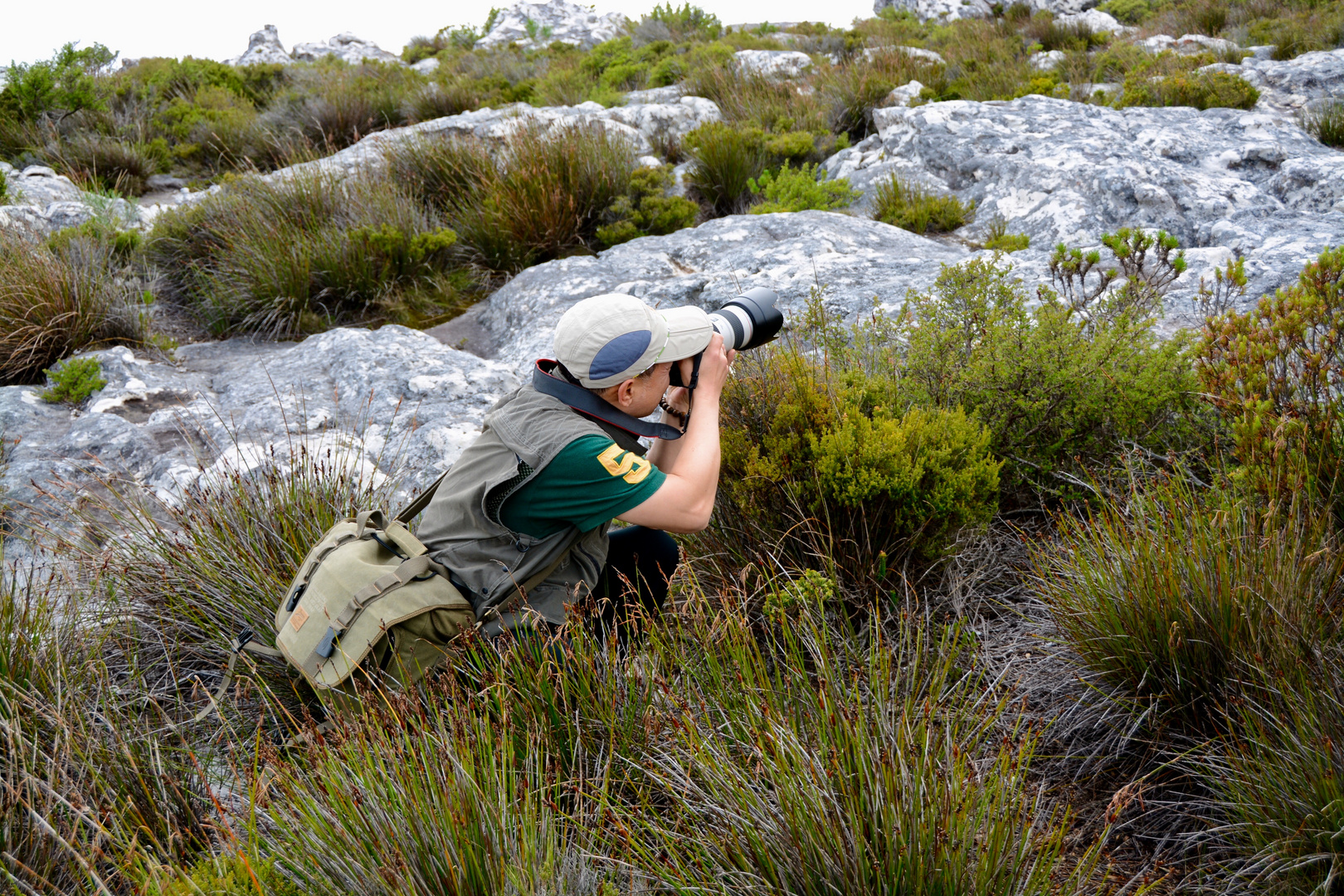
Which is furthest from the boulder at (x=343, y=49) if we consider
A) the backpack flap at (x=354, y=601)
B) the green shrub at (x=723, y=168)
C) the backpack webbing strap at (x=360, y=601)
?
the backpack webbing strap at (x=360, y=601)

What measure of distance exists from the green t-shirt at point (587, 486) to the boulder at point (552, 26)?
19366mm

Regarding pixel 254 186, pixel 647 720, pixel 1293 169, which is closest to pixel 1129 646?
pixel 647 720

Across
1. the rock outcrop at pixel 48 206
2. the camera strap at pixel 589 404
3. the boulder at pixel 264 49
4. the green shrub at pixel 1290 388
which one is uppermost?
the boulder at pixel 264 49

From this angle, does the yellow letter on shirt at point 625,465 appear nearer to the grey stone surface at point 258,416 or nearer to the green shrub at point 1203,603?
the green shrub at point 1203,603

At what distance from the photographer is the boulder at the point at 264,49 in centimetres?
2230

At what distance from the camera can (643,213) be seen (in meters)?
6.09

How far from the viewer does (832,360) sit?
11.2ft

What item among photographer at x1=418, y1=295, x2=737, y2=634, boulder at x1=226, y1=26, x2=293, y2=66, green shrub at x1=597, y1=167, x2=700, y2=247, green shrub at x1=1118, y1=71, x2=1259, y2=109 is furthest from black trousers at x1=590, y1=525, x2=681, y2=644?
boulder at x1=226, y1=26, x2=293, y2=66

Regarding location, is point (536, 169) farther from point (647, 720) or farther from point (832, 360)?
point (647, 720)

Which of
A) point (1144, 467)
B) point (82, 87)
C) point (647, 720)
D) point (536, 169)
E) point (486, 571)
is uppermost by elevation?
point (82, 87)

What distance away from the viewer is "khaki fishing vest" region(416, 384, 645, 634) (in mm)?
2018

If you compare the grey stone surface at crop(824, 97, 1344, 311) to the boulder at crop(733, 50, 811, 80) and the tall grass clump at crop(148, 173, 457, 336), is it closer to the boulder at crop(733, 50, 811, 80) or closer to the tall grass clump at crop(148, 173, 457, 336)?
the tall grass clump at crop(148, 173, 457, 336)

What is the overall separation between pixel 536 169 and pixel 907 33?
11.9m

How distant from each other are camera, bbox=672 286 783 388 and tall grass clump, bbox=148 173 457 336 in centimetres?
370
